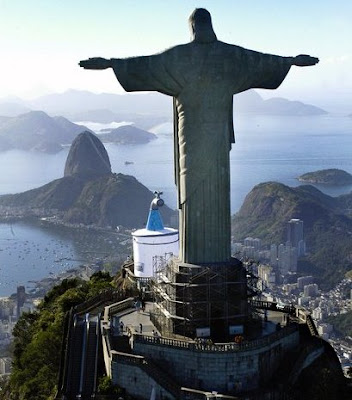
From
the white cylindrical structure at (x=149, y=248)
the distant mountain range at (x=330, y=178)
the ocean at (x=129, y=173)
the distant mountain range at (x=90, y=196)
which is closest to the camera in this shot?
the white cylindrical structure at (x=149, y=248)

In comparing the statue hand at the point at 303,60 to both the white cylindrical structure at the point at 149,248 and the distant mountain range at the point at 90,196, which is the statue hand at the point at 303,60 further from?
the distant mountain range at the point at 90,196

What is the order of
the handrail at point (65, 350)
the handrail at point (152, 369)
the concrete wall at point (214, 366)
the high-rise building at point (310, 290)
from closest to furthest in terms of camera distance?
1. the handrail at point (152, 369)
2. the concrete wall at point (214, 366)
3. the handrail at point (65, 350)
4. the high-rise building at point (310, 290)

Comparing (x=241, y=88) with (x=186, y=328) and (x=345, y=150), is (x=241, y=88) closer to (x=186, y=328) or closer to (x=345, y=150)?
(x=186, y=328)

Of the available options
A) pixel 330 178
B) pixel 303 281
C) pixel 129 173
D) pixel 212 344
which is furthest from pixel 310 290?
pixel 129 173

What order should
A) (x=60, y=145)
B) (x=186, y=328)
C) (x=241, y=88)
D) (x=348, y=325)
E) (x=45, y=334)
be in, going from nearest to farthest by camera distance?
(x=186, y=328) → (x=241, y=88) → (x=45, y=334) → (x=348, y=325) → (x=60, y=145)

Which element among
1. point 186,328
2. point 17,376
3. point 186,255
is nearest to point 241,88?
point 186,255

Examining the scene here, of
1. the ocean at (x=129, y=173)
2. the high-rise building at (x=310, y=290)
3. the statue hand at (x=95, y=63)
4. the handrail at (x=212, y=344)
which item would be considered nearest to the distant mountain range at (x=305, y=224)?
the high-rise building at (x=310, y=290)
